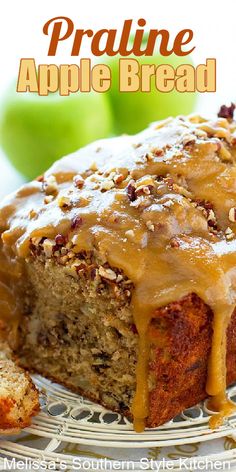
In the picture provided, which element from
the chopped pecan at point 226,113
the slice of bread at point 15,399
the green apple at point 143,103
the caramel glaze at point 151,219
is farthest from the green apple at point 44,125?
the slice of bread at point 15,399

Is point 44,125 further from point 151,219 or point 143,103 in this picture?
point 151,219

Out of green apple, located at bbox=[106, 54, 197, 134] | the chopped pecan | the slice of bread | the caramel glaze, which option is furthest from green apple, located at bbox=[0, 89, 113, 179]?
the slice of bread

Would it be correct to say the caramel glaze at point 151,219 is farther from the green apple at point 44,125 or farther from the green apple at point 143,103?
the green apple at point 143,103

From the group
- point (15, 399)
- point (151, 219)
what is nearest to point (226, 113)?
point (151, 219)

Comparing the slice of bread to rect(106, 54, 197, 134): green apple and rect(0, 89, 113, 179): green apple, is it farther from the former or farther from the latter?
rect(106, 54, 197, 134): green apple

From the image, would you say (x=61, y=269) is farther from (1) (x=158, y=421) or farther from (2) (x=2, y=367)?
(1) (x=158, y=421)

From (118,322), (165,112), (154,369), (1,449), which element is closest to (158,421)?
(154,369)
